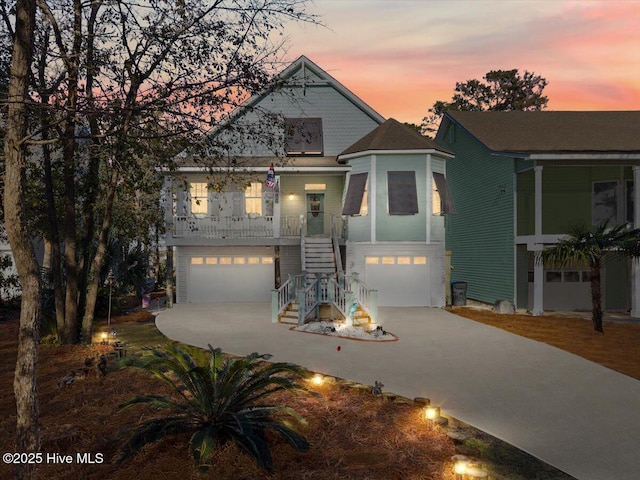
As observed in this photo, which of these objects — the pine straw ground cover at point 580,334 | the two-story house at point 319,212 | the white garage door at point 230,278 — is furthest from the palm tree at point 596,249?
the white garage door at point 230,278

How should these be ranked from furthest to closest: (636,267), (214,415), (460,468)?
(636,267)
(214,415)
(460,468)

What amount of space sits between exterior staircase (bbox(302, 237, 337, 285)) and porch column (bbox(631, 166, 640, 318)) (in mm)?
11218

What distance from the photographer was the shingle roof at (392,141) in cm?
1939

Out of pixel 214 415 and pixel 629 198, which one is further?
pixel 629 198

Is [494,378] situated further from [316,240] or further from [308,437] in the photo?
[316,240]

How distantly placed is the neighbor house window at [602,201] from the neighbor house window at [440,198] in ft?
18.5

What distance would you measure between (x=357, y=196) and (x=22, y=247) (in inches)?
627

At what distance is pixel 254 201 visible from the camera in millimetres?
22188

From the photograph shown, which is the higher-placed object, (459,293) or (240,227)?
(240,227)

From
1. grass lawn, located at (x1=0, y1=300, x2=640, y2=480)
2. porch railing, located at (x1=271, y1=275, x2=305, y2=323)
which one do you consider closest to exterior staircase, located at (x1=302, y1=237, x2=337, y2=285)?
porch railing, located at (x1=271, y1=275, x2=305, y2=323)

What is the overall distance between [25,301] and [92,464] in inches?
74.8

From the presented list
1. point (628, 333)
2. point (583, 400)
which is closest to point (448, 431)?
point (583, 400)

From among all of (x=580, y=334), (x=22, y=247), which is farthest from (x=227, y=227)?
(x=22, y=247)

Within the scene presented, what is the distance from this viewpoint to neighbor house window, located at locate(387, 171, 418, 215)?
63.3 feet
